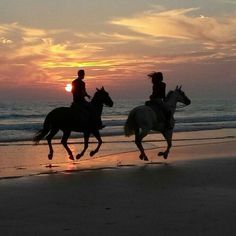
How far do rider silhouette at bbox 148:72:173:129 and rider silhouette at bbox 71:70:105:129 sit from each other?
158cm

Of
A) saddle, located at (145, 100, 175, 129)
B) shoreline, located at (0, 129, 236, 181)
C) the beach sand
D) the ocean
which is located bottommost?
the ocean

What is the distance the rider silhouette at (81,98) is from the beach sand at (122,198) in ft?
4.43

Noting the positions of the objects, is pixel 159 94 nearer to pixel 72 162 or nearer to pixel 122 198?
pixel 72 162

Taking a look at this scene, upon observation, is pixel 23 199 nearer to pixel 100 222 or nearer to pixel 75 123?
pixel 100 222

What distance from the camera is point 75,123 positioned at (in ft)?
40.8

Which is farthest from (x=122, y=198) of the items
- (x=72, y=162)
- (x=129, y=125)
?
(x=129, y=125)

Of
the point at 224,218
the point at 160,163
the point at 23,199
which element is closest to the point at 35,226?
the point at 23,199

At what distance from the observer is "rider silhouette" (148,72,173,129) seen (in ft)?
38.7

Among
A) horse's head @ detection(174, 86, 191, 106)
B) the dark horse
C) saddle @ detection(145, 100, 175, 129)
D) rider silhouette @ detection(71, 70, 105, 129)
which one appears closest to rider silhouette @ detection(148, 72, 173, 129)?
saddle @ detection(145, 100, 175, 129)

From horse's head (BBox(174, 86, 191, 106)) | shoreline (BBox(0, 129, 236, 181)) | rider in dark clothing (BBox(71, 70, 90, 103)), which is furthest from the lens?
horse's head (BBox(174, 86, 191, 106))

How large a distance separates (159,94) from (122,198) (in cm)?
551

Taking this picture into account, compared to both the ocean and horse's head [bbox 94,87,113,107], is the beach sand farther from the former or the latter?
the ocean

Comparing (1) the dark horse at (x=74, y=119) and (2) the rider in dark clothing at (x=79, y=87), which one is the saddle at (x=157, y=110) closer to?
(1) the dark horse at (x=74, y=119)

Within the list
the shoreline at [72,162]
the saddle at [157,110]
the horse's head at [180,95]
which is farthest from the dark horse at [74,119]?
the horse's head at [180,95]
